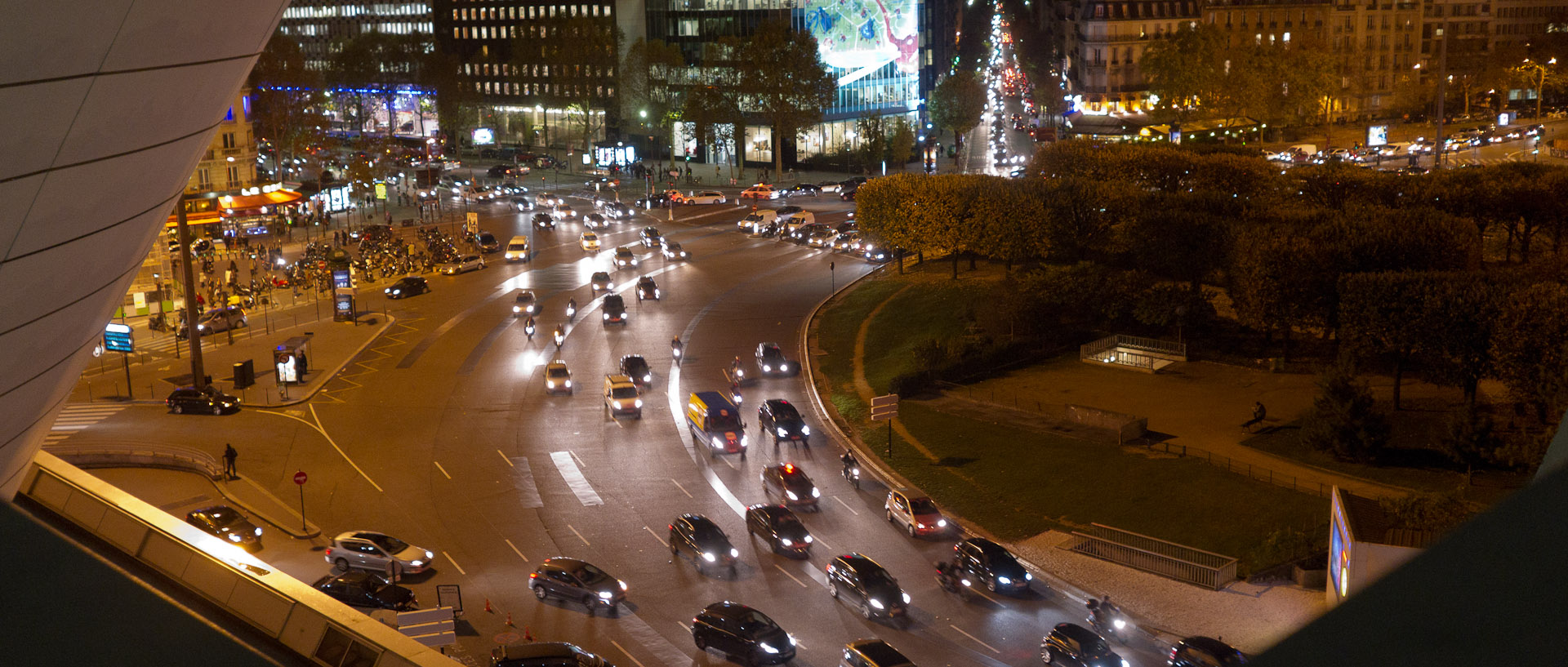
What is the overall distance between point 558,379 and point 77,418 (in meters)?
17.0

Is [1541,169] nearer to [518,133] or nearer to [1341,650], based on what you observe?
[1341,650]

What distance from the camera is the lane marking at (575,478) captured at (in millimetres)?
33750

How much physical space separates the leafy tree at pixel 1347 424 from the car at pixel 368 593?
25783mm

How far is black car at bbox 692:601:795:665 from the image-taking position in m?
23.4

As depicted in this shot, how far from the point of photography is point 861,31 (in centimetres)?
11888

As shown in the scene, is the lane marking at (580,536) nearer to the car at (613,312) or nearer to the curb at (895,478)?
the curb at (895,478)

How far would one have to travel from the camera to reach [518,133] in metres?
151

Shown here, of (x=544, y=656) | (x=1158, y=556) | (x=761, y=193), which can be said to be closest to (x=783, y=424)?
(x=1158, y=556)

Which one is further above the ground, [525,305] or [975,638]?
[525,305]

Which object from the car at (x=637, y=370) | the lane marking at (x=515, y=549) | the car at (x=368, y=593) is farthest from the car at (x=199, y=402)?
the car at (x=368, y=593)

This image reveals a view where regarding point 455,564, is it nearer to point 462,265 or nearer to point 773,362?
point 773,362

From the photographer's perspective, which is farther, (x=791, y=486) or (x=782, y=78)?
(x=782, y=78)

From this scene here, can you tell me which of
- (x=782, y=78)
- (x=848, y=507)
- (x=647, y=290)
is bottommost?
(x=848, y=507)

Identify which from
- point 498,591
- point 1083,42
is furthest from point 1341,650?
point 1083,42
